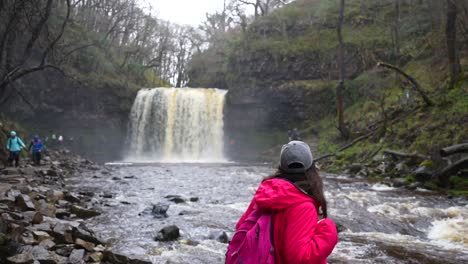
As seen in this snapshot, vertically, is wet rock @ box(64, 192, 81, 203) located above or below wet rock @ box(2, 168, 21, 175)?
below

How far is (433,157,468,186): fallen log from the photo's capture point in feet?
37.3

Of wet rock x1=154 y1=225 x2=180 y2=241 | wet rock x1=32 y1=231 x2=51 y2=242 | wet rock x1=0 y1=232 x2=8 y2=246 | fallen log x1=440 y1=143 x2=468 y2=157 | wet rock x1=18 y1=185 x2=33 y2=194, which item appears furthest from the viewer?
fallen log x1=440 y1=143 x2=468 y2=157

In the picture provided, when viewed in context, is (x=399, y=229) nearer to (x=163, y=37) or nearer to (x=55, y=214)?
(x=55, y=214)

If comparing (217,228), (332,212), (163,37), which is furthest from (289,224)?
(163,37)

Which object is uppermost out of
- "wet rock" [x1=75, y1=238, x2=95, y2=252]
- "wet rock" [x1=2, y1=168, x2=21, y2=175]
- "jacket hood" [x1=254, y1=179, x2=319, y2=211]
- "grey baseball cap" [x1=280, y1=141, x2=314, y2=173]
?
"grey baseball cap" [x1=280, y1=141, x2=314, y2=173]

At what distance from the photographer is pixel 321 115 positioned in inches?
1304

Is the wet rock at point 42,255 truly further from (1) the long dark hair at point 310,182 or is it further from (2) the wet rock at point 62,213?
(1) the long dark hair at point 310,182

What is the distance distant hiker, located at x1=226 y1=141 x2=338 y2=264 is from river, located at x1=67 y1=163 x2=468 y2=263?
12.7 feet

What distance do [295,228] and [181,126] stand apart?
109ft

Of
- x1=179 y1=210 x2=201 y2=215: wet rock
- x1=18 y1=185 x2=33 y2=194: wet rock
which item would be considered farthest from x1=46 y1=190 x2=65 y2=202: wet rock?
x1=179 y1=210 x2=201 y2=215: wet rock

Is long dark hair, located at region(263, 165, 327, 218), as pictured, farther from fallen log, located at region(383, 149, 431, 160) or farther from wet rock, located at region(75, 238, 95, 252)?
fallen log, located at region(383, 149, 431, 160)

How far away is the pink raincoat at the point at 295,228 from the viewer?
222cm

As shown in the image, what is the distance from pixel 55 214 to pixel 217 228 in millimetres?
3340

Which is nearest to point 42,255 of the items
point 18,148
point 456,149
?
point 456,149
